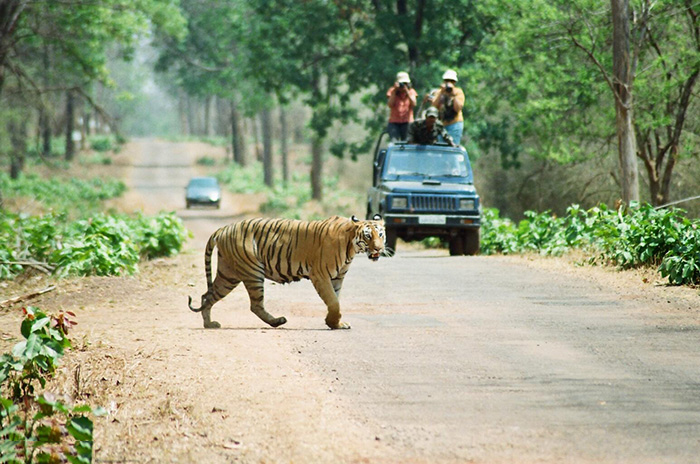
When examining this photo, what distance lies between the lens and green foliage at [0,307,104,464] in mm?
6450

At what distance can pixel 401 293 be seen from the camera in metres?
13.4

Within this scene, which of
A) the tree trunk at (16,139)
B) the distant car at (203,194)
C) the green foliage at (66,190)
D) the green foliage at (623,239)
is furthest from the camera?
the distant car at (203,194)

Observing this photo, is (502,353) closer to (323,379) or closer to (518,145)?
(323,379)

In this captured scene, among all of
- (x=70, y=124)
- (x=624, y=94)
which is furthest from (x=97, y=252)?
(x=70, y=124)

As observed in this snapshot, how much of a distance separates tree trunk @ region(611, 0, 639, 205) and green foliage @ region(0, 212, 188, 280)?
29.6 ft

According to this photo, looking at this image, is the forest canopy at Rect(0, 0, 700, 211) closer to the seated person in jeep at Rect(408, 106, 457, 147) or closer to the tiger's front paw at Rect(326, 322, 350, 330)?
the seated person in jeep at Rect(408, 106, 457, 147)

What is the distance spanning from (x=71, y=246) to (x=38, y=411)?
302 inches

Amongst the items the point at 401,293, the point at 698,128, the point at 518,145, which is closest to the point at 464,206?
the point at 401,293

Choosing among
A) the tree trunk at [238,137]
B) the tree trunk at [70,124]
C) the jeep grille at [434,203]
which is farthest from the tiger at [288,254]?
the tree trunk at [238,137]

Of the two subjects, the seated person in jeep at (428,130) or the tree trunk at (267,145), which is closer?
the seated person in jeep at (428,130)

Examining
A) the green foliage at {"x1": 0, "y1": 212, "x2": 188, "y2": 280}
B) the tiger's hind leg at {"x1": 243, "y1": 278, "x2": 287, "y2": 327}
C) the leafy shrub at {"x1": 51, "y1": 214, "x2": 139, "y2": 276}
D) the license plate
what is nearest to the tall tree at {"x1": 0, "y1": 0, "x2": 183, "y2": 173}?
the green foliage at {"x1": 0, "y1": 212, "x2": 188, "y2": 280}

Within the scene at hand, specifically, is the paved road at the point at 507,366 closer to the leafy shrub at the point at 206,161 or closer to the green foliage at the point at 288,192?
the green foliage at the point at 288,192

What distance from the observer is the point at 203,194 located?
45.9 m

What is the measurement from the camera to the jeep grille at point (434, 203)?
62.1 ft
